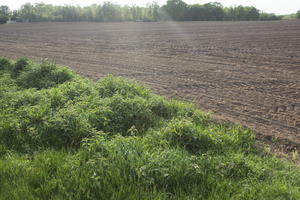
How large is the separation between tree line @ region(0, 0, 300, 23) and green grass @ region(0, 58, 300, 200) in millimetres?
84108

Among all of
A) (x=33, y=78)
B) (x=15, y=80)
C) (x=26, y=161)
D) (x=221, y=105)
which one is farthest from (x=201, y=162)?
(x=15, y=80)

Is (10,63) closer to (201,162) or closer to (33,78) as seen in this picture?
(33,78)

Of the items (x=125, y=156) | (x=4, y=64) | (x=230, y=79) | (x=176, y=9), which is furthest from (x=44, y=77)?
(x=176, y=9)

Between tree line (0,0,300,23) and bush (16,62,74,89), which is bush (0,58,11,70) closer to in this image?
bush (16,62,74,89)

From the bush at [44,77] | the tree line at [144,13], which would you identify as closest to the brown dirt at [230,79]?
the bush at [44,77]

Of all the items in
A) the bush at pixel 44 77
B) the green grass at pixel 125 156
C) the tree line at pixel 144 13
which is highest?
the tree line at pixel 144 13

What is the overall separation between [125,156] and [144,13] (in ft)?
374

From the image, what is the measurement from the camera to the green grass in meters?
3.53

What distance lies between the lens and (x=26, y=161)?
13.6ft

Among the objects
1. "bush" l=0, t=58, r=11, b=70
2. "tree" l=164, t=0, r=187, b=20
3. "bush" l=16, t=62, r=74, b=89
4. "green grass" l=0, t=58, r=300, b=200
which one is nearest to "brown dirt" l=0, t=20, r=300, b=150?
"green grass" l=0, t=58, r=300, b=200

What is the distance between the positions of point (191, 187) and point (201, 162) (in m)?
0.57

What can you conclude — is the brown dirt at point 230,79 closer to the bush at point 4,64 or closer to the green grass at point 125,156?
the green grass at point 125,156

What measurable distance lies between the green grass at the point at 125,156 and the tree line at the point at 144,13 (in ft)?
276

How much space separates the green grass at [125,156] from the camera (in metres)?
3.53
